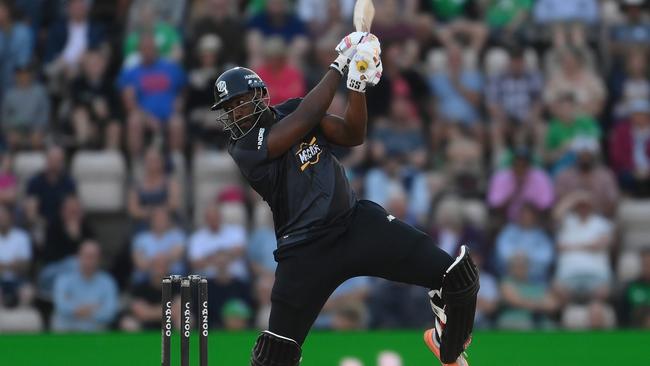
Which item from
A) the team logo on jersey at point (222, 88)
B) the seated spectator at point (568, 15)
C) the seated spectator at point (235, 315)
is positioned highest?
the seated spectator at point (568, 15)

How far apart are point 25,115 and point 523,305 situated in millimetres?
5796

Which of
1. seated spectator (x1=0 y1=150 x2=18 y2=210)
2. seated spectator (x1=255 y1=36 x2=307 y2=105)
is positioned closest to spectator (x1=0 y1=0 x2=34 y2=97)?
seated spectator (x1=0 y1=150 x2=18 y2=210)

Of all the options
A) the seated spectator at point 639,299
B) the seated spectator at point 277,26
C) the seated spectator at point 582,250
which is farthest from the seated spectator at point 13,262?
the seated spectator at point 639,299

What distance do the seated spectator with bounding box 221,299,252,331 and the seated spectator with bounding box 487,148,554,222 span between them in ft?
9.43

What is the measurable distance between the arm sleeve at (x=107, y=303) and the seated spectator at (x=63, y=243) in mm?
488

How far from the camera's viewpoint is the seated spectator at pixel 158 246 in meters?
13.5

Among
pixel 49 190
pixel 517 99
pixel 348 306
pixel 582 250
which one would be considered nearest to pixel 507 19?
pixel 517 99

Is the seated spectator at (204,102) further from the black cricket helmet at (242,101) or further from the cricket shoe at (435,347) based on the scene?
the black cricket helmet at (242,101)

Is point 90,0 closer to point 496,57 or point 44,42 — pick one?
point 44,42

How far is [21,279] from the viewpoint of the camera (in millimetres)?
13695

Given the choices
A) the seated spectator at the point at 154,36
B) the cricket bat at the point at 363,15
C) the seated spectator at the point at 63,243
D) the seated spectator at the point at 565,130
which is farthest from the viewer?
the seated spectator at the point at 154,36

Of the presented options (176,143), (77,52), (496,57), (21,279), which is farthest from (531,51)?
(21,279)

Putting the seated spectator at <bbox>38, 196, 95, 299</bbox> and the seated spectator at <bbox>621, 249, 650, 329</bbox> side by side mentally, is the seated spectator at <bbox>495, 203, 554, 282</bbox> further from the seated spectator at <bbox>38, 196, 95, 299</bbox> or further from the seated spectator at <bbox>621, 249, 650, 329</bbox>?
the seated spectator at <bbox>38, 196, 95, 299</bbox>

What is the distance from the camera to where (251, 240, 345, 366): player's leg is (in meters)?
7.59
